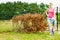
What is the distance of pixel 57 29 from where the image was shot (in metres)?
19.9

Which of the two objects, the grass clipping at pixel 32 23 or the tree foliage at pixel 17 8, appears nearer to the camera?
the grass clipping at pixel 32 23

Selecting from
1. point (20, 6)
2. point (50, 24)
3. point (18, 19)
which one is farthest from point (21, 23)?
point (20, 6)

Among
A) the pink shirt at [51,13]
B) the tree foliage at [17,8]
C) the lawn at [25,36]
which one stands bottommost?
the lawn at [25,36]

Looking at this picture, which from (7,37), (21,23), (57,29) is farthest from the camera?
(57,29)

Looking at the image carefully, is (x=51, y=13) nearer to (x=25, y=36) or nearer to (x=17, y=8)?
(x=25, y=36)

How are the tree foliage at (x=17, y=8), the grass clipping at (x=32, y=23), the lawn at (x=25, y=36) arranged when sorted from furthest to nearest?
the tree foliage at (x=17, y=8)
the grass clipping at (x=32, y=23)
the lawn at (x=25, y=36)

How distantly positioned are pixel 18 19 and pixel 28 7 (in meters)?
6.58

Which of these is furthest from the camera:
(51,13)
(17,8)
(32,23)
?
(17,8)

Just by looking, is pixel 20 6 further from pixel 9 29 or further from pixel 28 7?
pixel 9 29

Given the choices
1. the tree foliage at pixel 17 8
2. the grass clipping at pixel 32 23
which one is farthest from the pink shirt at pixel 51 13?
the tree foliage at pixel 17 8

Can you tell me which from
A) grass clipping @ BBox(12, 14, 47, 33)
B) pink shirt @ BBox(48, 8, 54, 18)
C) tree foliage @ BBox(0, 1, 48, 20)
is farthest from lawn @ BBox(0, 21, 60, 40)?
tree foliage @ BBox(0, 1, 48, 20)

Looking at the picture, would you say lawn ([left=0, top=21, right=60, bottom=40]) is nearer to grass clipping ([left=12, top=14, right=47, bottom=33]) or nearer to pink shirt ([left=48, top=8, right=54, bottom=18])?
grass clipping ([left=12, top=14, right=47, bottom=33])

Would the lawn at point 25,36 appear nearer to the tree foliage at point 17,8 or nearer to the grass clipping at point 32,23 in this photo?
the grass clipping at point 32,23

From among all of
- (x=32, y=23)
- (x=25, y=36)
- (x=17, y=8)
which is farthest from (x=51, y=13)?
(x=17, y=8)
